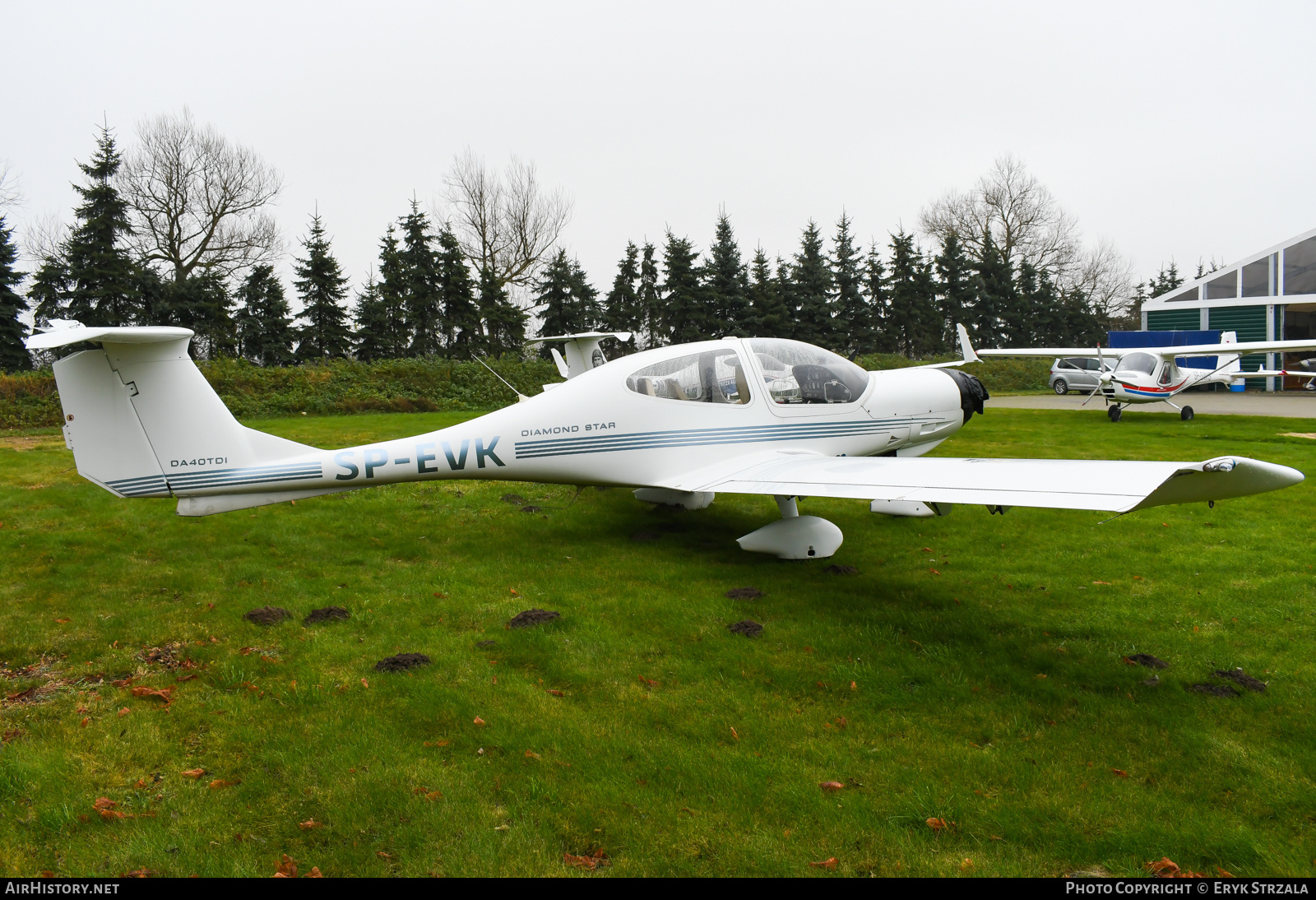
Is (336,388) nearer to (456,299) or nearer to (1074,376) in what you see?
(456,299)

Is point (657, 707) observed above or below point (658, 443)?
below

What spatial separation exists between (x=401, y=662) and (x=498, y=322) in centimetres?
2880

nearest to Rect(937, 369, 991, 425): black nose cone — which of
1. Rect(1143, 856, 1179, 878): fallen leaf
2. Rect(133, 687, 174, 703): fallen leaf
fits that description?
Rect(1143, 856, 1179, 878): fallen leaf

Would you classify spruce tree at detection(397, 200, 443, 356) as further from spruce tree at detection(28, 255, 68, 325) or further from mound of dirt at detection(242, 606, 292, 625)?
mound of dirt at detection(242, 606, 292, 625)

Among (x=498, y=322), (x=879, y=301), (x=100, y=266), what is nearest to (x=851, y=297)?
(x=879, y=301)

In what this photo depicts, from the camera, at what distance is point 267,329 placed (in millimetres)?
29578

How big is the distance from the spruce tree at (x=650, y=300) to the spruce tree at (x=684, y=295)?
72cm

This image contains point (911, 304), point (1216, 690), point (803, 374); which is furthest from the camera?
point (911, 304)

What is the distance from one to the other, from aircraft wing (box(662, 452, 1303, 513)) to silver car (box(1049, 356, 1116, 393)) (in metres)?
28.3

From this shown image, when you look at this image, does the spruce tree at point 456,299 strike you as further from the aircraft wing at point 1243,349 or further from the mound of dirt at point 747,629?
the mound of dirt at point 747,629

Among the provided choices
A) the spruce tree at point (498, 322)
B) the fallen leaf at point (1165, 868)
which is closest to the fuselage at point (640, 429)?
the fallen leaf at point (1165, 868)

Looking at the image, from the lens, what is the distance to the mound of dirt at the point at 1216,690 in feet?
13.1
